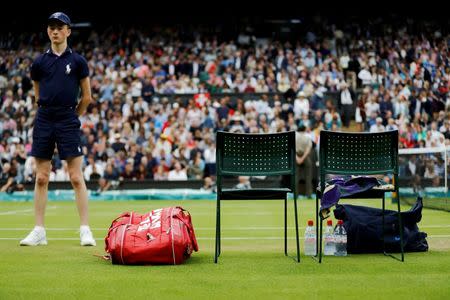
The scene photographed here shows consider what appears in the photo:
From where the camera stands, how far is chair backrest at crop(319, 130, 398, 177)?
679cm

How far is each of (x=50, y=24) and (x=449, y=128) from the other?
A: 16299 millimetres

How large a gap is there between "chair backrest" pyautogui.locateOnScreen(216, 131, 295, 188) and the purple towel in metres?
0.35

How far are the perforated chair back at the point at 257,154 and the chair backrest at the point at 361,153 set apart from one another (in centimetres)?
32

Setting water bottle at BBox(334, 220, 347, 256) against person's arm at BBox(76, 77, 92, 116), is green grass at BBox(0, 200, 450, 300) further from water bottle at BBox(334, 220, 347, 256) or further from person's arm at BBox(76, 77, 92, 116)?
person's arm at BBox(76, 77, 92, 116)

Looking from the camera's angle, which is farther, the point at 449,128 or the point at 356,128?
the point at 356,128

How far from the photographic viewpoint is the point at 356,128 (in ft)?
78.9

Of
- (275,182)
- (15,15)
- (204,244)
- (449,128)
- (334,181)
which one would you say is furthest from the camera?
(15,15)

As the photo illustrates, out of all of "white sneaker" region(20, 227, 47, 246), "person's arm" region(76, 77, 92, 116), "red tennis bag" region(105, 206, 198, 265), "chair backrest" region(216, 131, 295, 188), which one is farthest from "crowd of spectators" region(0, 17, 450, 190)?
"red tennis bag" region(105, 206, 198, 265)

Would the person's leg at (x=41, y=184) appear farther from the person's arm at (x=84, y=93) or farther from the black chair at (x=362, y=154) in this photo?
the black chair at (x=362, y=154)

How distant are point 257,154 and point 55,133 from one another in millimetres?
2082

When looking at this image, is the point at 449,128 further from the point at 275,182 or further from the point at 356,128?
the point at 275,182

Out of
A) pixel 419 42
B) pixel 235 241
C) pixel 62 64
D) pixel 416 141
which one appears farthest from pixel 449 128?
pixel 62 64

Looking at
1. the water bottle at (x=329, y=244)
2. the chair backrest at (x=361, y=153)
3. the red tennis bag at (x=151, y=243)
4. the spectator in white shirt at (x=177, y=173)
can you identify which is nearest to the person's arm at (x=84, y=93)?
the red tennis bag at (x=151, y=243)

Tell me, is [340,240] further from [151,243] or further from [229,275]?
[151,243]
